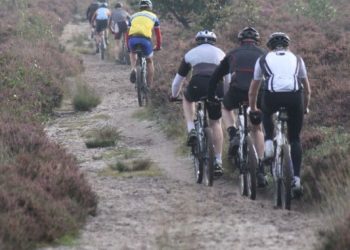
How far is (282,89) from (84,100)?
30.2ft

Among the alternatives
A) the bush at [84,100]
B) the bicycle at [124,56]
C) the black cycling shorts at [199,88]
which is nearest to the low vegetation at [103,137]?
the bush at [84,100]

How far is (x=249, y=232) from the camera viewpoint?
723cm

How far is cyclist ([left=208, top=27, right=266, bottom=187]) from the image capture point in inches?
358

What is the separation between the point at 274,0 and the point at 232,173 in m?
24.2

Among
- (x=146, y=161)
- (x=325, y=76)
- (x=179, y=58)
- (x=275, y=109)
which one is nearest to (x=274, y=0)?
(x=179, y=58)

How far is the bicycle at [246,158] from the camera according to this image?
883cm

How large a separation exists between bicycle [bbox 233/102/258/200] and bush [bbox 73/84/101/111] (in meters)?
7.98

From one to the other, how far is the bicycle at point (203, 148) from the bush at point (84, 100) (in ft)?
23.0

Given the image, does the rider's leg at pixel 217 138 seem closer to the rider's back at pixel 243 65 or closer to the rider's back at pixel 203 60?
the rider's back at pixel 203 60

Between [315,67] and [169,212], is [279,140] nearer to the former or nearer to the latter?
[169,212]

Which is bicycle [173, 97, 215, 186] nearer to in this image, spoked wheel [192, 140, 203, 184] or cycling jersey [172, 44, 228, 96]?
spoked wheel [192, 140, 203, 184]

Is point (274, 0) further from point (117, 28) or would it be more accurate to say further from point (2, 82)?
point (2, 82)

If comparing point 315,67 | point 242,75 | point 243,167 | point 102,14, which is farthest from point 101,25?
point 243,167

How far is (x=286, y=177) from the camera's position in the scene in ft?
26.9
